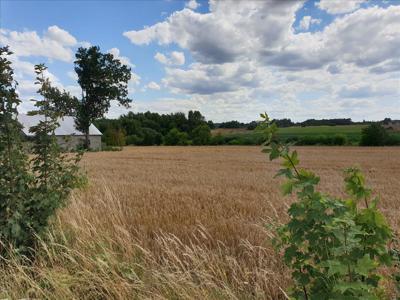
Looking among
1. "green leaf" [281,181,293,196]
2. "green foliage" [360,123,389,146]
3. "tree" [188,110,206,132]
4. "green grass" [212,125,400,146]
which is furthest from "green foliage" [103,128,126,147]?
"green leaf" [281,181,293,196]

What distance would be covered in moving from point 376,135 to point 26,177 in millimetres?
56281

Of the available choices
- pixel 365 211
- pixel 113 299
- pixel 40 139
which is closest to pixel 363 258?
pixel 365 211

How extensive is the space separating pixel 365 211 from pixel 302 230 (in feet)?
1.15

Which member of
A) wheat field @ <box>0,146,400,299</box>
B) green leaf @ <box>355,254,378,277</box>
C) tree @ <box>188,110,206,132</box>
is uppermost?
tree @ <box>188,110,206,132</box>

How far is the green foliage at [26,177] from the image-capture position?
4.42 meters

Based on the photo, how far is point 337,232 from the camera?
195cm

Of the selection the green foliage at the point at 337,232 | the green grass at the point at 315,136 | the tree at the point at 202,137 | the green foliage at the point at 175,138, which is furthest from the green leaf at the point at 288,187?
the green foliage at the point at 175,138

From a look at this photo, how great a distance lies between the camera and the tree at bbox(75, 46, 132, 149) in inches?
2093

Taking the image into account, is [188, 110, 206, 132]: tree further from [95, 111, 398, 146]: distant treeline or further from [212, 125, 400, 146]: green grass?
[212, 125, 400, 146]: green grass

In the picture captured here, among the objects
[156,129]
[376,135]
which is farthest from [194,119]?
[376,135]

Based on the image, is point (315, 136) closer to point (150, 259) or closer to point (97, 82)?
point (97, 82)

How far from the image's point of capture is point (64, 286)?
3.50 meters

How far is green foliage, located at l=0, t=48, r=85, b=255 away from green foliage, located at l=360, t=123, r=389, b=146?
5564 centimetres

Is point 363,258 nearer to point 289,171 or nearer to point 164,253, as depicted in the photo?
point 289,171
